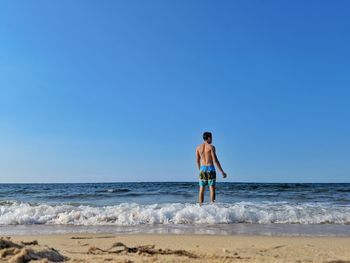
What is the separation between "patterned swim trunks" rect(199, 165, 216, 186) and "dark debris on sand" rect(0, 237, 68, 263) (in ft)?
15.9

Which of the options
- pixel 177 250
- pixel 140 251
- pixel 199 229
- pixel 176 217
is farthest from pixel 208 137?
pixel 140 251

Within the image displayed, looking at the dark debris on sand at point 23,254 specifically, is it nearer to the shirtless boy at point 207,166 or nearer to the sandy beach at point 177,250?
the sandy beach at point 177,250

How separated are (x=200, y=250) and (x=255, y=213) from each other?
3.51 meters

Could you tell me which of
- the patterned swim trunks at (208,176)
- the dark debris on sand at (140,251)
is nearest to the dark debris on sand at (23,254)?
the dark debris on sand at (140,251)

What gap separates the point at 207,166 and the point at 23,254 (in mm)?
5309

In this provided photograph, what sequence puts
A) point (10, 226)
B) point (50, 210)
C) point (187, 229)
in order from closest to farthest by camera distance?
point (187, 229), point (10, 226), point (50, 210)

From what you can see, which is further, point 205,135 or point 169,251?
point 205,135

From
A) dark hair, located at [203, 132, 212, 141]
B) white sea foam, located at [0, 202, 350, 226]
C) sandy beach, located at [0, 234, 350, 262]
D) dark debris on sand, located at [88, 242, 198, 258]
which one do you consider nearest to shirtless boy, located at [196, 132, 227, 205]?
dark hair, located at [203, 132, 212, 141]

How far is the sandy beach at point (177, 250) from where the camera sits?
11.0 ft

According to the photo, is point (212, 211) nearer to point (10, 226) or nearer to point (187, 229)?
point (187, 229)

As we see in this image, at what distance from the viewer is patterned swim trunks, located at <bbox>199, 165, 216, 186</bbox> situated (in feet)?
26.1

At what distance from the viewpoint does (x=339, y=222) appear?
22.5 feet

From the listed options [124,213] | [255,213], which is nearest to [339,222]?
[255,213]

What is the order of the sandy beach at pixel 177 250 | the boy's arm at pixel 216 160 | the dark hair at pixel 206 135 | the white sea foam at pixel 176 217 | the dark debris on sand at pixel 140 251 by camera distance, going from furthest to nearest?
the dark hair at pixel 206 135, the boy's arm at pixel 216 160, the white sea foam at pixel 176 217, the dark debris on sand at pixel 140 251, the sandy beach at pixel 177 250
